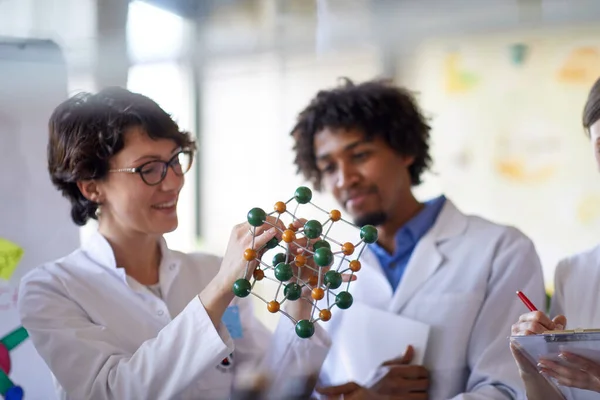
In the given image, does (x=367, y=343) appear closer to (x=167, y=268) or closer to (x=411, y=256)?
(x=411, y=256)

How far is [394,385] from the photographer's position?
2.50 feet

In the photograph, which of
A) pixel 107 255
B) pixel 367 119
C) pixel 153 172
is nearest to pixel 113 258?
pixel 107 255

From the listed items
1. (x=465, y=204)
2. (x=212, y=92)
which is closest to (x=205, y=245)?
(x=212, y=92)

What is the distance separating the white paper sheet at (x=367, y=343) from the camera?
0.77m

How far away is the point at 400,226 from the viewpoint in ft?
2.83

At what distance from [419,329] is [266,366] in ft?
0.64

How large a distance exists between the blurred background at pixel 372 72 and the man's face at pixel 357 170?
0.14 ft

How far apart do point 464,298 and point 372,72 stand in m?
0.32

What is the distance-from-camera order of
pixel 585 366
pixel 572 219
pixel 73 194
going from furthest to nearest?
pixel 572 219 < pixel 73 194 < pixel 585 366

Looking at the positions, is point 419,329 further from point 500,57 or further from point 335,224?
point 500,57

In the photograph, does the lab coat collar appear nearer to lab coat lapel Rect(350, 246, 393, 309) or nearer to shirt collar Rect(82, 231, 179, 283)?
shirt collar Rect(82, 231, 179, 283)

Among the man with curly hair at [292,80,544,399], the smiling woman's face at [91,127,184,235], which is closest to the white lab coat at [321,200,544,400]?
the man with curly hair at [292,80,544,399]

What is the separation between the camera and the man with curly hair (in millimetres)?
768

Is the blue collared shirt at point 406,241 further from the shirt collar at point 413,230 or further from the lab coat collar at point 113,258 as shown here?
the lab coat collar at point 113,258
